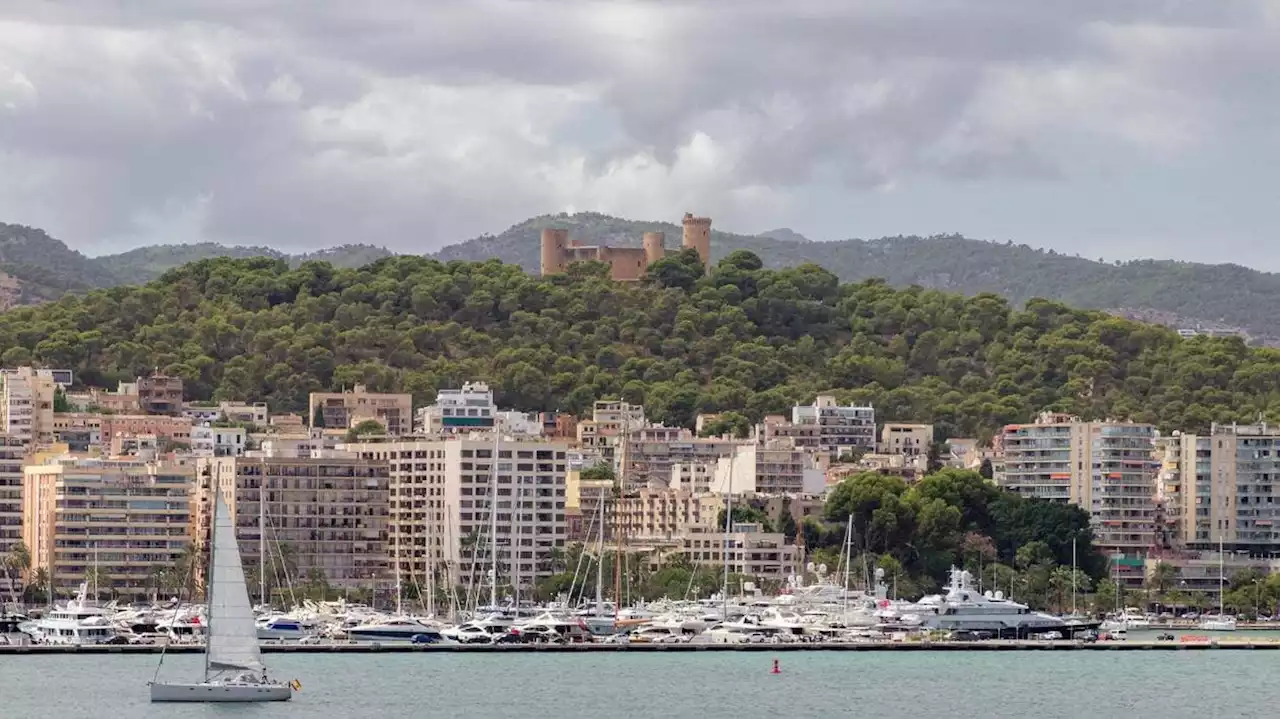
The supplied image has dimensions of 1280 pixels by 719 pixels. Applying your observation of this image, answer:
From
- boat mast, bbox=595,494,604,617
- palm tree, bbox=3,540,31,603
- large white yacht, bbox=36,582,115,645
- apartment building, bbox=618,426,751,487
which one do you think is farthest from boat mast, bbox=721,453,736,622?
palm tree, bbox=3,540,31,603

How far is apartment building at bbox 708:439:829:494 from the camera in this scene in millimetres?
154250

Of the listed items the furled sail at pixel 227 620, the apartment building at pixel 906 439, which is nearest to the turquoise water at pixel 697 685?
the furled sail at pixel 227 620

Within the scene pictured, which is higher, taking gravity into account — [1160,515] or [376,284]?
[376,284]

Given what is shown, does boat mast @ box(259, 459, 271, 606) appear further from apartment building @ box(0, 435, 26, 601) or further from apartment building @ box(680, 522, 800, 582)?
apartment building @ box(680, 522, 800, 582)

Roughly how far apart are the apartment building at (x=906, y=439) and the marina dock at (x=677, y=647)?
2161 inches

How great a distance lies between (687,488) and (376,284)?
46.5m

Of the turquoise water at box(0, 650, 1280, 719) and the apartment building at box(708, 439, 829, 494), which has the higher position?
the apartment building at box(708, 439, 829, 494)

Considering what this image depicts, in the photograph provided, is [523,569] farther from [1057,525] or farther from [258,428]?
[258,428]

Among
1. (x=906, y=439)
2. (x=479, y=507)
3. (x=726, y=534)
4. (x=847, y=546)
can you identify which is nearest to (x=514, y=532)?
(x=479, y=507)

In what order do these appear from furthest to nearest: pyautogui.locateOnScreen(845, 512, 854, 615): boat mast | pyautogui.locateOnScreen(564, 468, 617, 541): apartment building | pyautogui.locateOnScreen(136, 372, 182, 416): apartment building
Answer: pyautogui.locateOnScreen(136, 372, 182, 416): apartment building, pyautogui.locateOnScreen(564, 468, 617, 541): apartment building, pyautogui.locateOnScreen(845, 512, 854, 615): boat mast

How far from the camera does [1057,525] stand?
145 metres

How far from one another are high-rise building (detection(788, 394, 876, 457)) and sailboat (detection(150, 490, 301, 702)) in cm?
9397

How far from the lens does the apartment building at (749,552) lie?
5517 inches

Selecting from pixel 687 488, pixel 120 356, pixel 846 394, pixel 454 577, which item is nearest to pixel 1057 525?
pixel 687 488
